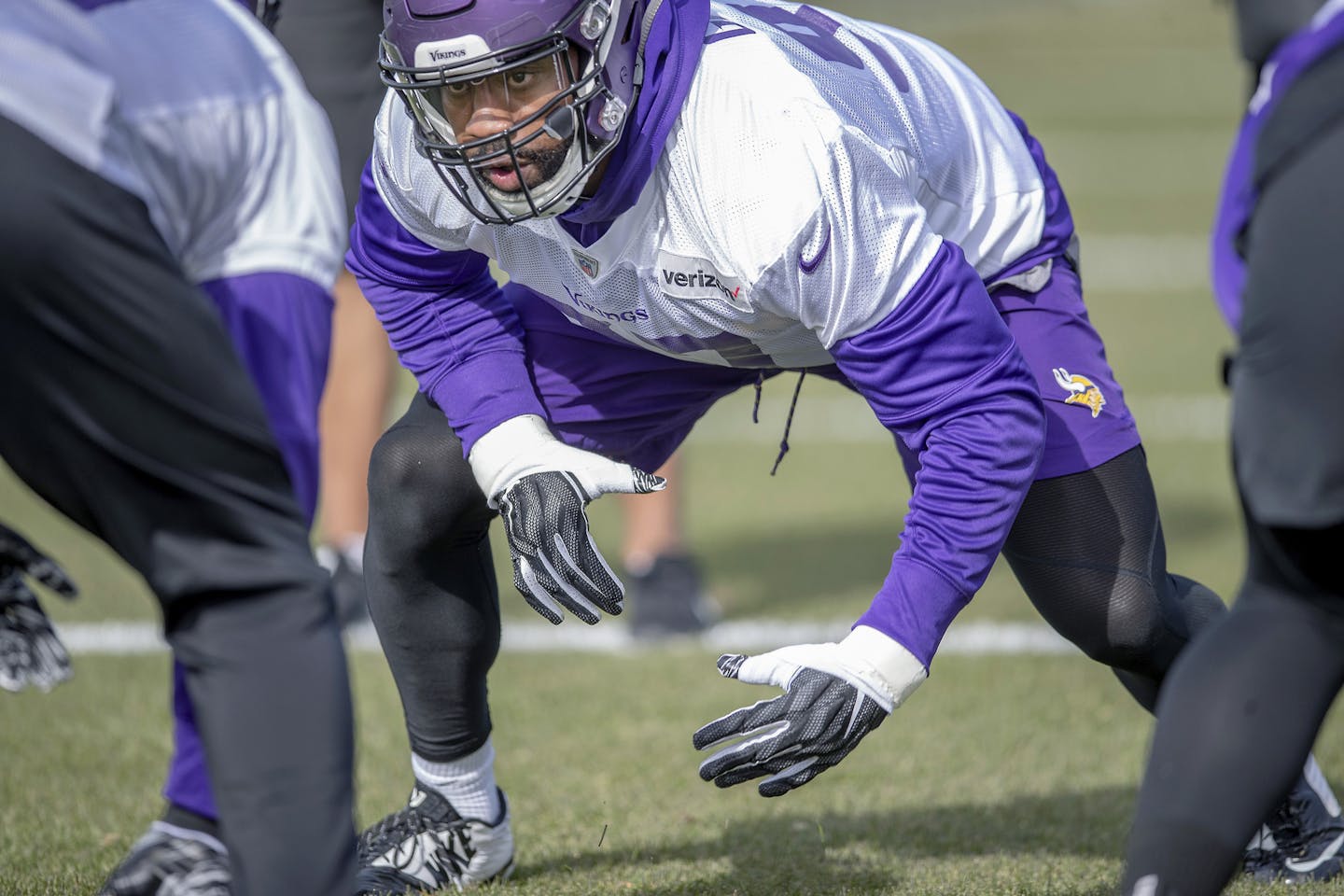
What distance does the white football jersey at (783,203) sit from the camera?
2543mm

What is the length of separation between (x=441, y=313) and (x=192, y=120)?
3.89 ft

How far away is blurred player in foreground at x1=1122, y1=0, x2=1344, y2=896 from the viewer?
74.6 inches

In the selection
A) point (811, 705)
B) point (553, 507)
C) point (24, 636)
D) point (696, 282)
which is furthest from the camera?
point (553, 507)

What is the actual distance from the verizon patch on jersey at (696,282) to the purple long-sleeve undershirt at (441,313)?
44 centimetres

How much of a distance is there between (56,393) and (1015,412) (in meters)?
1.45

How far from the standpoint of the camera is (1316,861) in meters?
3.17

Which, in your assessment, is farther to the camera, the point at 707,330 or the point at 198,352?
the point at 707,330

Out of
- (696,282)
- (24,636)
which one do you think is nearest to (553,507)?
(696,282)

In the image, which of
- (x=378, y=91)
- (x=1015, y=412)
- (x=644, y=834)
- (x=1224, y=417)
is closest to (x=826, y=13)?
(x=1015, y=412)

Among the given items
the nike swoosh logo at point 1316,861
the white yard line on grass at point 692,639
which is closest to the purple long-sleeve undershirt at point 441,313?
the nike swoosh logo at point 1316,861

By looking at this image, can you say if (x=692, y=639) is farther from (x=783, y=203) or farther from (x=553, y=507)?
(x=783, y=203)

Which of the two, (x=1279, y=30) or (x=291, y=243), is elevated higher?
(x=1279, y=30)

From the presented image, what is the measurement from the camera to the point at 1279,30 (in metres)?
1.97

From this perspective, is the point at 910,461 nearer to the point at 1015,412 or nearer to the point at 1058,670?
the point at 1015,412
